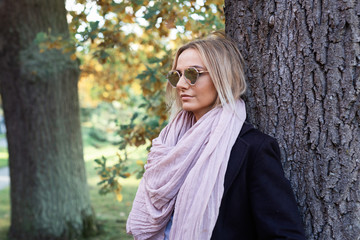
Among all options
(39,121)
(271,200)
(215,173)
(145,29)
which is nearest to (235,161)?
(215,173)

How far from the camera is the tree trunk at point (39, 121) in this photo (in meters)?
5.11

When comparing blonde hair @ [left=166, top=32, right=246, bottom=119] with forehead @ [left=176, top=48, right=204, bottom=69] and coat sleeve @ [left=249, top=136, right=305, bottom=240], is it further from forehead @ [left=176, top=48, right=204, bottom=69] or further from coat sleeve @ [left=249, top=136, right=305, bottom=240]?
coat sleeve @ [left=249, top=136, right=305, bottom=240]

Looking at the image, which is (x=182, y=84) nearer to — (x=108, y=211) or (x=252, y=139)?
(x=252, y=139)

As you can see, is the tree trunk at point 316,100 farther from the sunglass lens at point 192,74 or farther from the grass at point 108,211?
the grass at point 108,211

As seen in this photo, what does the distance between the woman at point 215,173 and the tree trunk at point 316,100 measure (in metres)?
0.18

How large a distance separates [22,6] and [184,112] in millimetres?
3934

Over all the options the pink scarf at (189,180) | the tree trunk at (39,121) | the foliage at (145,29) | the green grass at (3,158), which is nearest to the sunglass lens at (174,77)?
the pink scarf at (189,180)

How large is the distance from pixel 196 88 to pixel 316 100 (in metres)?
0.59

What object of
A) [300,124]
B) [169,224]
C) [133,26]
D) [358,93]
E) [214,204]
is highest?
[133,26]

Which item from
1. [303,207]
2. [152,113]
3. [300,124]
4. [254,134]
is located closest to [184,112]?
[254,134]

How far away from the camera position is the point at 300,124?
6.08 feet

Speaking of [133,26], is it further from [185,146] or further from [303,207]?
[303,207]

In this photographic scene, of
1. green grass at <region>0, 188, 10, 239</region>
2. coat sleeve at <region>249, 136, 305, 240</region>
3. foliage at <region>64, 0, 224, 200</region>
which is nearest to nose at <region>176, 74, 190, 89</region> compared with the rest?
coat sleeve at <region>249, 136, 305, 240</region>

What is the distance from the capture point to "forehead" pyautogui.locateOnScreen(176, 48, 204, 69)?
6.18 feet
